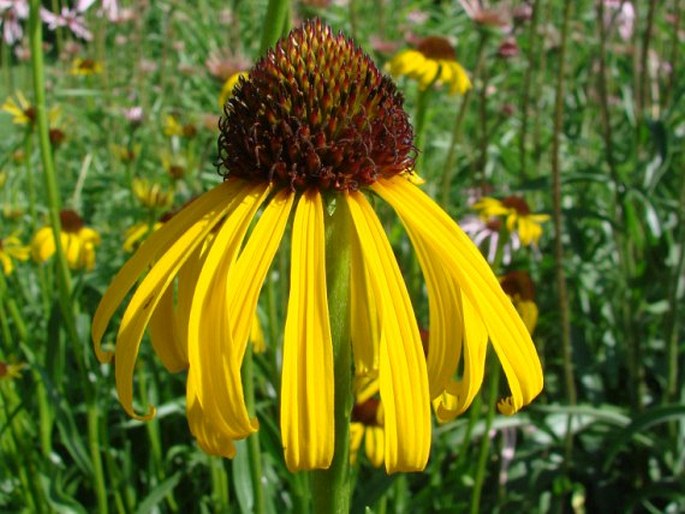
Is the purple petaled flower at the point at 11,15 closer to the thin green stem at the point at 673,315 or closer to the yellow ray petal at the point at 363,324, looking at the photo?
the thin green stem at the point at 673,315

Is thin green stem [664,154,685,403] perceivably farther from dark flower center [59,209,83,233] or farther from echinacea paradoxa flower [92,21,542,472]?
dark flower center [59,209,83,233]

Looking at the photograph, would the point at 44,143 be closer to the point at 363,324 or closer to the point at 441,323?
the point at 363,324

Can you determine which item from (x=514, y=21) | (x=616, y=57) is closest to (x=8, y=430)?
(x=514, y=21)

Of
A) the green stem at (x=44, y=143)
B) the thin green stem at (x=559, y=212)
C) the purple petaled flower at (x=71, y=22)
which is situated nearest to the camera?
the green stem at (x=44, y=143)

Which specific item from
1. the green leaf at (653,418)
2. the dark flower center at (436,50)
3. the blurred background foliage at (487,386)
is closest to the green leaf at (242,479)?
the blurred background foliage at (487,386)

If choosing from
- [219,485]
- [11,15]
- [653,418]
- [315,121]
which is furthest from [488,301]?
[11,15]
